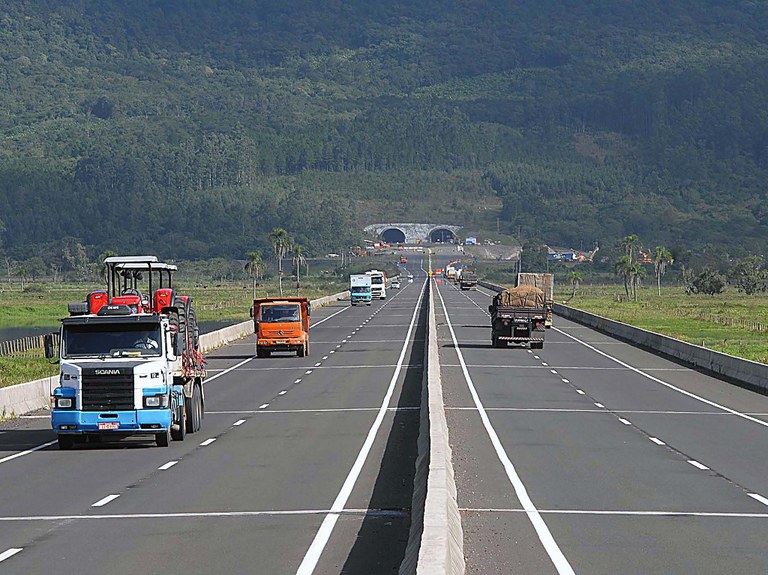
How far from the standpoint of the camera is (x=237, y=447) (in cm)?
2598

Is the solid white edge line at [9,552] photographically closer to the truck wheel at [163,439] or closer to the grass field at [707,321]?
the truck wheel at [163,439]

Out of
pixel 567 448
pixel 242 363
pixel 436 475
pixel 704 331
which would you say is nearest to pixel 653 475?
pixel 567 448

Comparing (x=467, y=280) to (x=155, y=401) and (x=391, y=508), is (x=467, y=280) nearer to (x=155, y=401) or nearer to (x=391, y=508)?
(x=155, y=401)

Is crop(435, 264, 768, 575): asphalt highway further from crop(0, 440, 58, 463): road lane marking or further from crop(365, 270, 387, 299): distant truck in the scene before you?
crop(365, 270, 387, 299): distant truck

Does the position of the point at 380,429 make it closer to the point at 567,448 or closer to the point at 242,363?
the point at 567,448

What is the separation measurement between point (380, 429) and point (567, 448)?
4.97 m

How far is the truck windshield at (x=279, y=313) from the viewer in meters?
56.3

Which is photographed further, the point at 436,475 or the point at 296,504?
the point at 296,504

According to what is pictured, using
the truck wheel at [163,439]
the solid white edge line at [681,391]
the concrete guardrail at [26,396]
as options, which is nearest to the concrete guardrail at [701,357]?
the solid white edge line at [681,391]

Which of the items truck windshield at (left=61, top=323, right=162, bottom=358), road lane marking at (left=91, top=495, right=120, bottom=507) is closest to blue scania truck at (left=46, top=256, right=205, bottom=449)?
truck windshield at (left=61, top=323, right=162, bottom=358)

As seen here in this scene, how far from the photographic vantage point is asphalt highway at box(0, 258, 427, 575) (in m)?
14.8

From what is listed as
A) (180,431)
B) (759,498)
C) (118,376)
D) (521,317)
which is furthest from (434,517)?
(521,317)

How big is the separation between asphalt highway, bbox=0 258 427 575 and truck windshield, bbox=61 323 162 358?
76.1 inches

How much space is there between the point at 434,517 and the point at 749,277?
160682 mm
